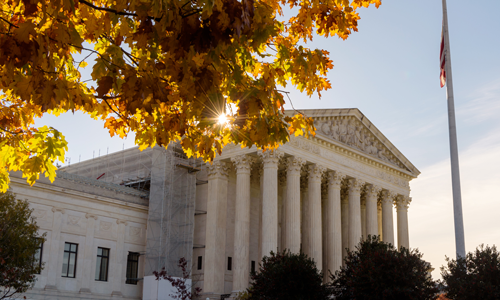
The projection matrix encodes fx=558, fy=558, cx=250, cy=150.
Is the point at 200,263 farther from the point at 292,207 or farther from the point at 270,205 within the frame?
the point at 292,207

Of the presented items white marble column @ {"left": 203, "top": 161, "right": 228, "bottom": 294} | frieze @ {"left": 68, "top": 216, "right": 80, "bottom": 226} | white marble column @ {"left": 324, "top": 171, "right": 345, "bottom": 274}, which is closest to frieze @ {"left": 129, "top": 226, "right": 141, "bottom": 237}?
frieze @ {"left": 68, "top": 216, "right": 80, "bottom": 226}

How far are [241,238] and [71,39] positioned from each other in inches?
1306

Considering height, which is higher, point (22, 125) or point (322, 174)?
point (322, 174)

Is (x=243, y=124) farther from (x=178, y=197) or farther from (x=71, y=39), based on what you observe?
(x=178, y=197)

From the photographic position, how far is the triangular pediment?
151 feet

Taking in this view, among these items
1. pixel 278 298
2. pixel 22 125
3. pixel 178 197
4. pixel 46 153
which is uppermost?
pixel 178 197

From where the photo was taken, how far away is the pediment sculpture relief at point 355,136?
4666 cm

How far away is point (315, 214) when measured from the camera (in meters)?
42.6

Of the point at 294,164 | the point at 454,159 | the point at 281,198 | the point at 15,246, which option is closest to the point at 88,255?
the point at 15,246

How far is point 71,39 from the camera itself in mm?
7930

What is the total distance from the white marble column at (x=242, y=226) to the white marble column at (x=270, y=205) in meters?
1.56

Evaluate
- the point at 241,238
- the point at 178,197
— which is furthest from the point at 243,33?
the point at 178,197

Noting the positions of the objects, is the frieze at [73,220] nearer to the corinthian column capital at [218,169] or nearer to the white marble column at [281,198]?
the corinthian column capital at [218,169]

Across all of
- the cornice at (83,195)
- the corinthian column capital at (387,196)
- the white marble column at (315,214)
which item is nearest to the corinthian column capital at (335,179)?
the white marble column at (315,214)
